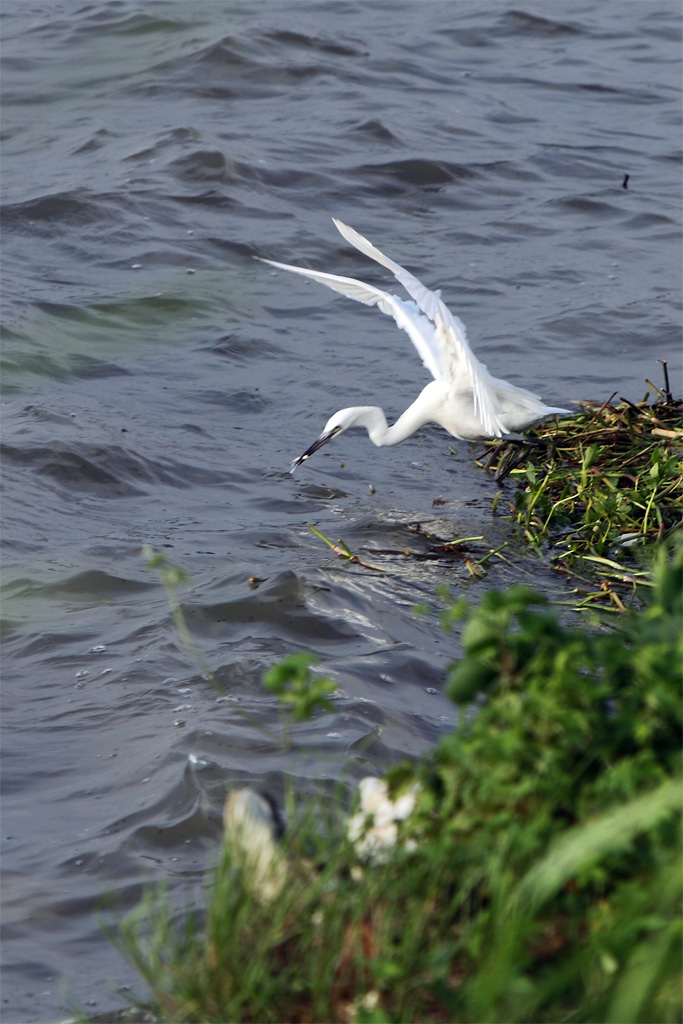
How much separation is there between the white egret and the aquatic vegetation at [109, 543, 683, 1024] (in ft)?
12.6

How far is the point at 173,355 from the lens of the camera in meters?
8.21

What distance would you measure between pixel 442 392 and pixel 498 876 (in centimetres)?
481

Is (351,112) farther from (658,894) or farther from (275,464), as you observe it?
(658,894)

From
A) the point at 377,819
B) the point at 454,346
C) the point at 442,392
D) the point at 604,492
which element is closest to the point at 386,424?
the point at 442,392

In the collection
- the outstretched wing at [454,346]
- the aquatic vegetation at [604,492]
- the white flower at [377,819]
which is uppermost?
the white flower at [377,819]

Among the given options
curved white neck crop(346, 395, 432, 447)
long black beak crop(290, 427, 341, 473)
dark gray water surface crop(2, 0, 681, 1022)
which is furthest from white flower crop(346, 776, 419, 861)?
curved white neck crop(346, 395, 432, 447)

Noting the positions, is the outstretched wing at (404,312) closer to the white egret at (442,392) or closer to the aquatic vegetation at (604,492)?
the white egret at (442,392)

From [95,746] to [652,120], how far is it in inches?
447

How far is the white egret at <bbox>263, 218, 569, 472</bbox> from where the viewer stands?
5.86 meters

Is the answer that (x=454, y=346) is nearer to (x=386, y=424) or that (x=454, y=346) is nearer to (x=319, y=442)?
(x=386, y=424)

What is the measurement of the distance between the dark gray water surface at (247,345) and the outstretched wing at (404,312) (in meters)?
0.70

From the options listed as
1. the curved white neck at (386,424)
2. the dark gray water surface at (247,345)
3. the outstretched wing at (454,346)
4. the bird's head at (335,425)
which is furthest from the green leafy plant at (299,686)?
the curved white neck at (386,424)

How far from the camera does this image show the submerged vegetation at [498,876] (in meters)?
1.85

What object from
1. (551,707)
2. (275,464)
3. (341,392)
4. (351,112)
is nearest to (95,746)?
(551,707)
